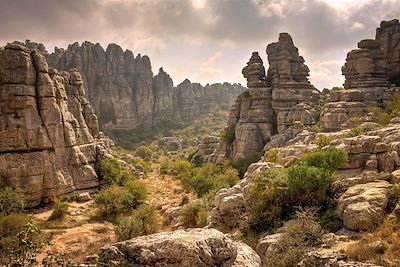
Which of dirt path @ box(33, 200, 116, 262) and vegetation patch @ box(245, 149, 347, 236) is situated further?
dirt path @ box(33, 200, 116, 262)

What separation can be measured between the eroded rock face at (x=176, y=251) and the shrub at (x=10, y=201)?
789 inches

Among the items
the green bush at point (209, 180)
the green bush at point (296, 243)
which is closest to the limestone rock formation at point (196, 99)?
the green bush at point (209, 180)

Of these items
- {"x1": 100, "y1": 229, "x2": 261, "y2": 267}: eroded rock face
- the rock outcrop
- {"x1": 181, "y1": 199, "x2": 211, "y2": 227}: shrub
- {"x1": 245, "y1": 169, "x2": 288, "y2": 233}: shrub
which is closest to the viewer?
{"x1": 100, "y1": 229, "x2": 261, "y2": 267}: eroded rock face

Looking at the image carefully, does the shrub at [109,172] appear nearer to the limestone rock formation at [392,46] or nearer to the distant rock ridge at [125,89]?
the limestone rock formation at [392,46]

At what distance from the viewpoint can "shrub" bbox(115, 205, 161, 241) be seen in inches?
899

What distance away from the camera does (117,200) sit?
101ft

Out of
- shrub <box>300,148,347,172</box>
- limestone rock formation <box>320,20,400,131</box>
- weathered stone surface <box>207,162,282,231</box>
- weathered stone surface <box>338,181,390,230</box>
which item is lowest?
weathered stone surface <box>207,162,282,231</box>

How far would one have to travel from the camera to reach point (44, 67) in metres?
32.1

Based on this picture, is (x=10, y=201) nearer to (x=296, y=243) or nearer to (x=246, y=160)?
(x=296, y=243)

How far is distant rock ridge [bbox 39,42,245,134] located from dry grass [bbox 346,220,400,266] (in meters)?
93.3

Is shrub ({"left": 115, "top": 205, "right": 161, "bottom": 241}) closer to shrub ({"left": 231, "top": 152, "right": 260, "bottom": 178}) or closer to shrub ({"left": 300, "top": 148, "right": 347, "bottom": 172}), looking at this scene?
shrub ({"left": 300, "top": 148, "right": 347, "bottom": 172})

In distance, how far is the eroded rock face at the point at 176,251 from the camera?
9.30 meters

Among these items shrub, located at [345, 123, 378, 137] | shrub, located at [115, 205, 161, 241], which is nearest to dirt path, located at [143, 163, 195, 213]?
shrub, located at [115, 205, 161, 241]

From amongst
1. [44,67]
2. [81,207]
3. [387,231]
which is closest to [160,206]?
[81,207]
